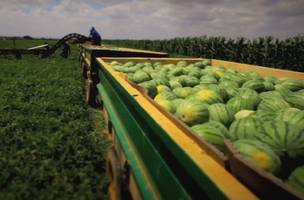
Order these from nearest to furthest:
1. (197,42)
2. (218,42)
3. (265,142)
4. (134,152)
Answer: (265,142) → (134,152) → (218,42) → (197,42)

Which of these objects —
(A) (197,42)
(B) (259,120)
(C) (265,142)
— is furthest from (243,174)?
(A) (197,42)

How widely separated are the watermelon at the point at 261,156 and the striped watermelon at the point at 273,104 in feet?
3.49

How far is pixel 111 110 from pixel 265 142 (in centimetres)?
256

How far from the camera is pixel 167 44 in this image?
180 feet

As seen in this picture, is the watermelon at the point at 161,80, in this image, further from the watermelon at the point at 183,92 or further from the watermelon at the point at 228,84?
the watermelon at the point at 228,84

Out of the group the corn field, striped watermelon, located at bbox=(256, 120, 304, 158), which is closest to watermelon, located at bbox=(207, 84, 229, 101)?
striped watermelon, located at bbox=(256, 120, 304, 158)

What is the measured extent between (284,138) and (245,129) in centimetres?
32

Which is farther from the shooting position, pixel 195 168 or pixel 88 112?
pixel 88 112

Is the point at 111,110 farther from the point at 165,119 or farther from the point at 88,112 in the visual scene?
the point at 88,112

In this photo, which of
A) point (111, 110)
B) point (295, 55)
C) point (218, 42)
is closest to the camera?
point (111, 110)

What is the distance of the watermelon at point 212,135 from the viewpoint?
2.12m

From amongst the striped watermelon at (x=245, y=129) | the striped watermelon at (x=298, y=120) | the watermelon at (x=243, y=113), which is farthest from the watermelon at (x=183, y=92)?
the striped watermelon at (x=298, y=120)

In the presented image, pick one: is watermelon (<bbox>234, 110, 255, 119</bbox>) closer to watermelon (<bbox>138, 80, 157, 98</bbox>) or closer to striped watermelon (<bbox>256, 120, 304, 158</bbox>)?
striped watermelon (<bbox>256, 120, 304, 158</bbox>)

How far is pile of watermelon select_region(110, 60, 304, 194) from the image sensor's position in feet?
5.93
